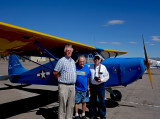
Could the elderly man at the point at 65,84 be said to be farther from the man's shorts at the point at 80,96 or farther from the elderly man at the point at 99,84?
the elderly man at the point at 99,84

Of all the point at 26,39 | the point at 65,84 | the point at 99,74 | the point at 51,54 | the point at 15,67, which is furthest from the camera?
the point at 15,67

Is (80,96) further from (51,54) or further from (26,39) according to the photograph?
(26,39)

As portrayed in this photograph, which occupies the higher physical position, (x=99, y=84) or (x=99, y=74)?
(x=99, y=74)

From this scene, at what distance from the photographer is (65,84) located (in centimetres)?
300

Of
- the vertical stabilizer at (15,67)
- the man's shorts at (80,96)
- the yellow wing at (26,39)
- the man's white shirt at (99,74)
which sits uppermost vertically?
the yellow wing at (26,39)

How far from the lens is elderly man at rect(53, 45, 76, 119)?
298 centimetres

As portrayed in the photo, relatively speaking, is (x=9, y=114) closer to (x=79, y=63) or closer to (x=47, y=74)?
(x=47, y=74)

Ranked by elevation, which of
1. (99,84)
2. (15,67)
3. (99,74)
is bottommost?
(99,84)

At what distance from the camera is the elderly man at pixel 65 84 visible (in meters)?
2.98

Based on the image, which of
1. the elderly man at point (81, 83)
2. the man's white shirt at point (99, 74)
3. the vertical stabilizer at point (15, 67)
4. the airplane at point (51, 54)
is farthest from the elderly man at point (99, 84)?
the vertical stabilizer at point (15, 67)

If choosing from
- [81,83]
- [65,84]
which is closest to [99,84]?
[81,83]

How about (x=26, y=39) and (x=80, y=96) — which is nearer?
(x=80, y=96)

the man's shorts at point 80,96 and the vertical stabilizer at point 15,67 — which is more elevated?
the vertical stabilizer at point 15,67

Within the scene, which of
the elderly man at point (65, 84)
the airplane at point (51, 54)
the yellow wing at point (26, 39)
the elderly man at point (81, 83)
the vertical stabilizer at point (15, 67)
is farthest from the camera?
the vertical stabilizer at point (15, 67)
